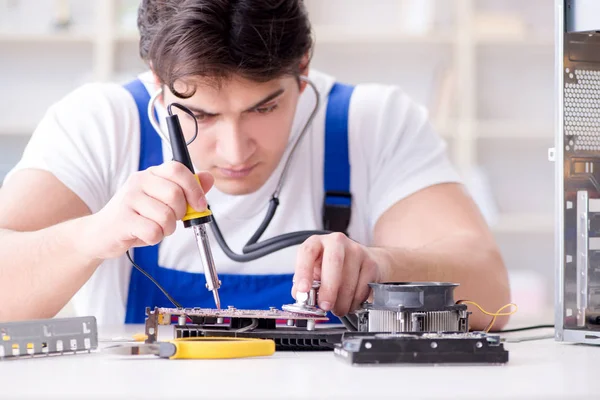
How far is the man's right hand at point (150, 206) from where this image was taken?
0.99 meters

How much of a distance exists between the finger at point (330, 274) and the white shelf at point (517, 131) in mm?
2651

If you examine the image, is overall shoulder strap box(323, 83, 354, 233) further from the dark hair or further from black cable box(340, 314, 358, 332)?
black cable box(340, 314, 358, 332)

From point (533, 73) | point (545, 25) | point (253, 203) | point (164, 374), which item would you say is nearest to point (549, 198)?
point (533, 73)

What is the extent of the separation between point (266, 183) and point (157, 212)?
685mm

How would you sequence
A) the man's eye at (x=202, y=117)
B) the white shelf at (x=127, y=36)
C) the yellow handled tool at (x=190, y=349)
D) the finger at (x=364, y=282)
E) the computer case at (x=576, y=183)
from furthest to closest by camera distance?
the white shelf at (x=127, y=36) < the man's eye at (x=202, y=117) < the finger at (x=364, y=282) < the computer case at (x=576, y=183) < the yellow handled tool at (x=190, y=349)

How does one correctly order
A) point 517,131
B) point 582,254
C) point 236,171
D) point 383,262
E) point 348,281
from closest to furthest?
point 582,254, point 348,281, point 383,262, point 236,171, point 517,131

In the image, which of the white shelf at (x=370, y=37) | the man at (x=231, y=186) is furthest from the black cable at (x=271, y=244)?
the white shelf at (x=370, y=37)

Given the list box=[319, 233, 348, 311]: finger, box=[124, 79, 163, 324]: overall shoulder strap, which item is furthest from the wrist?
box=[124, 79, 163, 324]: overall shoulder strap

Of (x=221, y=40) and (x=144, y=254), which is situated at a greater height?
(x=221, y=40)

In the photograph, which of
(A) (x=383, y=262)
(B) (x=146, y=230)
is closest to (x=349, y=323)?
(A) (x=383, y=262)

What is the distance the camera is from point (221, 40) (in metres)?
1.29

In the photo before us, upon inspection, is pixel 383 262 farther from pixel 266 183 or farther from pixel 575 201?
pixel 266 183

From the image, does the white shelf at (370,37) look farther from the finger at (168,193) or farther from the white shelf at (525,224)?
the finger at (168,193)

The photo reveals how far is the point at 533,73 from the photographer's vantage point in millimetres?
3842
